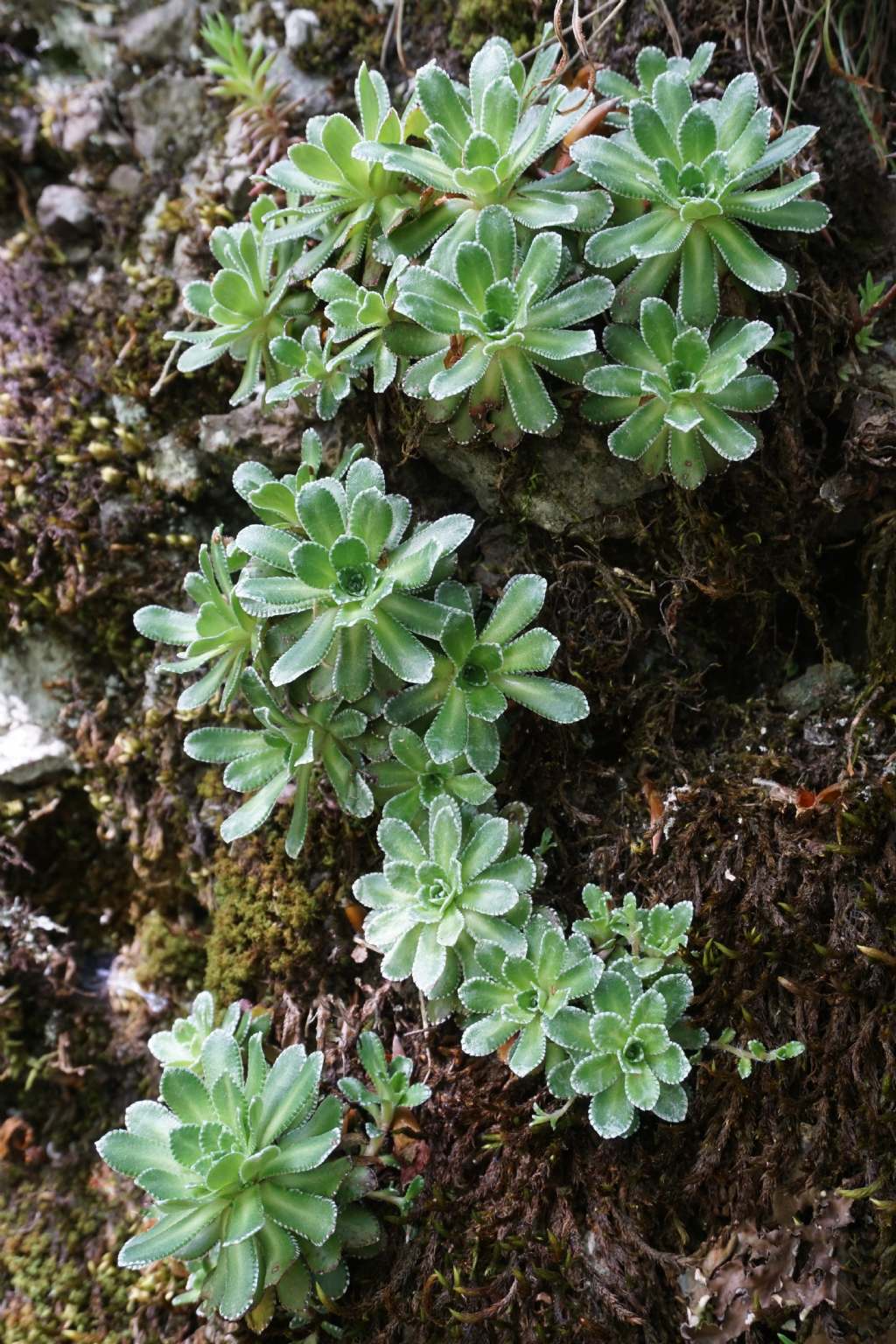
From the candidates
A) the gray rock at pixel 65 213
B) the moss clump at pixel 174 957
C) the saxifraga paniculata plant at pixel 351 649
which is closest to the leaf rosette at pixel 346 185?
the saxifraga paniculata plant at pixel 351 649

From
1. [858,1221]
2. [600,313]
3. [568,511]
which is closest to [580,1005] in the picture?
[858,1221]

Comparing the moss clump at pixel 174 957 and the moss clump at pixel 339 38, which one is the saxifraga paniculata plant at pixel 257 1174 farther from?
the moss clump at pixel 339 38

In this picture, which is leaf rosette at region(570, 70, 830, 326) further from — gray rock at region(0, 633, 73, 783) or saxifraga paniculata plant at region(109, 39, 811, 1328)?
gray rock at region(0, 633, 73, 783)

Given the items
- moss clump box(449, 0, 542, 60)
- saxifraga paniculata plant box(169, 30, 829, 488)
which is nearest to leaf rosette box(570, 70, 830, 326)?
saxifraga paniculata plant box(169, 30, 829, 488)

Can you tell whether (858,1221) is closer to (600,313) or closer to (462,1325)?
(462,1325)

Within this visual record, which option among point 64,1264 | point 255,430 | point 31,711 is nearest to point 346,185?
point 255,430
